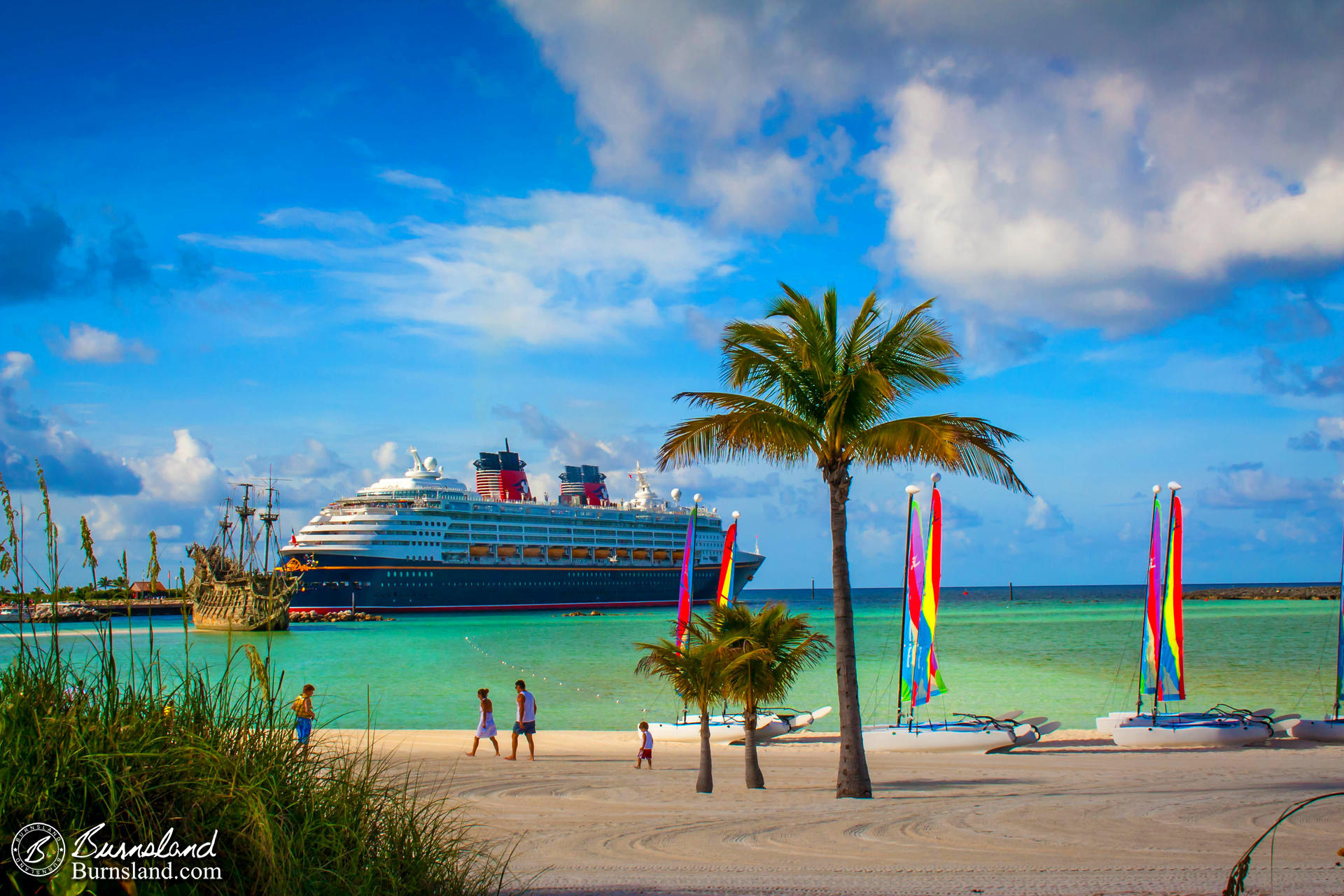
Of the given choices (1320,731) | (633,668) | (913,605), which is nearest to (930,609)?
(913,605)

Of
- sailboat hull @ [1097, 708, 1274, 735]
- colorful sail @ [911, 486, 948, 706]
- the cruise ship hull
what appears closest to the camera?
colorful sail @ [911, 486, 948, 706]

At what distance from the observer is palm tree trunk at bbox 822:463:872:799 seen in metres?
8.34

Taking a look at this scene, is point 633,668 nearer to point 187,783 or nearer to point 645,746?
point 645,746

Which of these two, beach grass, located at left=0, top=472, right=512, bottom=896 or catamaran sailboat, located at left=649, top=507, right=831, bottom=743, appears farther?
catamaran sailboat, located at left=649, top=507, right=831, bottom=743

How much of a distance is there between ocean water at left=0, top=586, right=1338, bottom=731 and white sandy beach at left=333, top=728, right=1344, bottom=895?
2.17 meters

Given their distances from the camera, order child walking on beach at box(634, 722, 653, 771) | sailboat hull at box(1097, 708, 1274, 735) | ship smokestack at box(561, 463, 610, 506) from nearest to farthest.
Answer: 1. child walking on beach at box(634, 722, 653, 771)
2. sailboat hull at box(1097, 708, 1274, 735)
3. ship smokestack at box(561, 463, 610, 506)

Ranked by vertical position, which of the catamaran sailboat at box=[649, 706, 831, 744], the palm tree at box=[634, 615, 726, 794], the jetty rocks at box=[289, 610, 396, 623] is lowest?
the jetty rocks at box=[289, 610, 396, 623]

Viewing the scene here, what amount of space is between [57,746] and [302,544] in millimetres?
59431

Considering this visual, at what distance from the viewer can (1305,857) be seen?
571 centimetres

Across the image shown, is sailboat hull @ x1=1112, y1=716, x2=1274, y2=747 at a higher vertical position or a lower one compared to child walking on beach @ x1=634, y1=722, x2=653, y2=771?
lower

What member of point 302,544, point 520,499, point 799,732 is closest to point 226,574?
point 302,544

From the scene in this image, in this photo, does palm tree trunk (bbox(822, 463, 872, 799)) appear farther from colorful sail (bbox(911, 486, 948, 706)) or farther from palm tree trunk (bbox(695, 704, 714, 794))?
colorful sail (bbox(911, 486, 948, 706))

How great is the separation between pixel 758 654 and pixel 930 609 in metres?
4.81

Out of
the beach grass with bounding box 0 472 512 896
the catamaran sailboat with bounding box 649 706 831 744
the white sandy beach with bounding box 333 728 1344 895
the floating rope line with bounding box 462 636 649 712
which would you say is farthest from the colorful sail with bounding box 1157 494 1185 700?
the beach grass with bounding box 0 472 512 896
